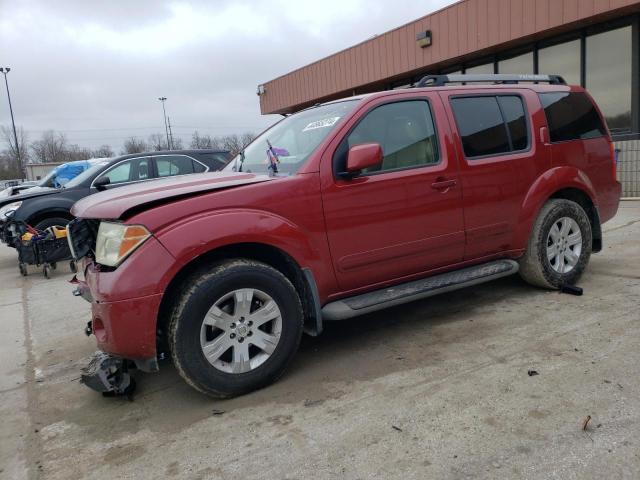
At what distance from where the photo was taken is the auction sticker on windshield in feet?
11.6

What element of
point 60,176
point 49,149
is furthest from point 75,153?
point 60,176

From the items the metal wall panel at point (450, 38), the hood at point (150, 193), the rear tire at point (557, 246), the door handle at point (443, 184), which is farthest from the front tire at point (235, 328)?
the metal wall panel at point (450, 38)

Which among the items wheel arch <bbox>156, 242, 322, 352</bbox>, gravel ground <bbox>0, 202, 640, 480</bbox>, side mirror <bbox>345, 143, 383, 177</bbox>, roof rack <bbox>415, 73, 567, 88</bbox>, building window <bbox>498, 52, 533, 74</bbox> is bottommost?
gravel ground <bbox>0, 202, 640, 480</bbox>

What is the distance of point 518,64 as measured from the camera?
38.4ft

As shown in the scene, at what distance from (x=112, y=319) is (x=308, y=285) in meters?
1.20

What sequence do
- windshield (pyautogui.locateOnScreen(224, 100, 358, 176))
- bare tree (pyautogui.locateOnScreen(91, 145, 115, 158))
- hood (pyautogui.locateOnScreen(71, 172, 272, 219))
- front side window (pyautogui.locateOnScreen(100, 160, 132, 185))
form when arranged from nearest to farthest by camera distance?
hood (pyautogui.locateOnScreen(71, 172, 272, 219)), windshield (pyautogui.locateOnScreen(224, 100, 358, 176)), front side window (pyautogui.locateOnScreen(100, 160, 132, 185)), bare tree (pyautogui.locateOnScreen(91, 145, 115, 158))

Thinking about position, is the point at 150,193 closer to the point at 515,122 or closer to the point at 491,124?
the point at 491,124

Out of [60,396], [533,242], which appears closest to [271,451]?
[60,396]

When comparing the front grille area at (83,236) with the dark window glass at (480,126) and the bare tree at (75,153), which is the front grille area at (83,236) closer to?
the dark window glass at (480,126)

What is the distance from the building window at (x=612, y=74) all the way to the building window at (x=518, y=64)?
1.36 m

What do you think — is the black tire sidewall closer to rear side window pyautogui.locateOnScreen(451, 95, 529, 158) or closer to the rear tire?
the rear tire

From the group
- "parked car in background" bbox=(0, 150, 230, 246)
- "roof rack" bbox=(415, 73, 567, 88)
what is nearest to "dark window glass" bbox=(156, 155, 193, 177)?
"parked car in background" bbox=(0, 150, 230, 246)

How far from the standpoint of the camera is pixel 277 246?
3.08 m

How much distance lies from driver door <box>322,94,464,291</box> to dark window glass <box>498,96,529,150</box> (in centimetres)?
76
